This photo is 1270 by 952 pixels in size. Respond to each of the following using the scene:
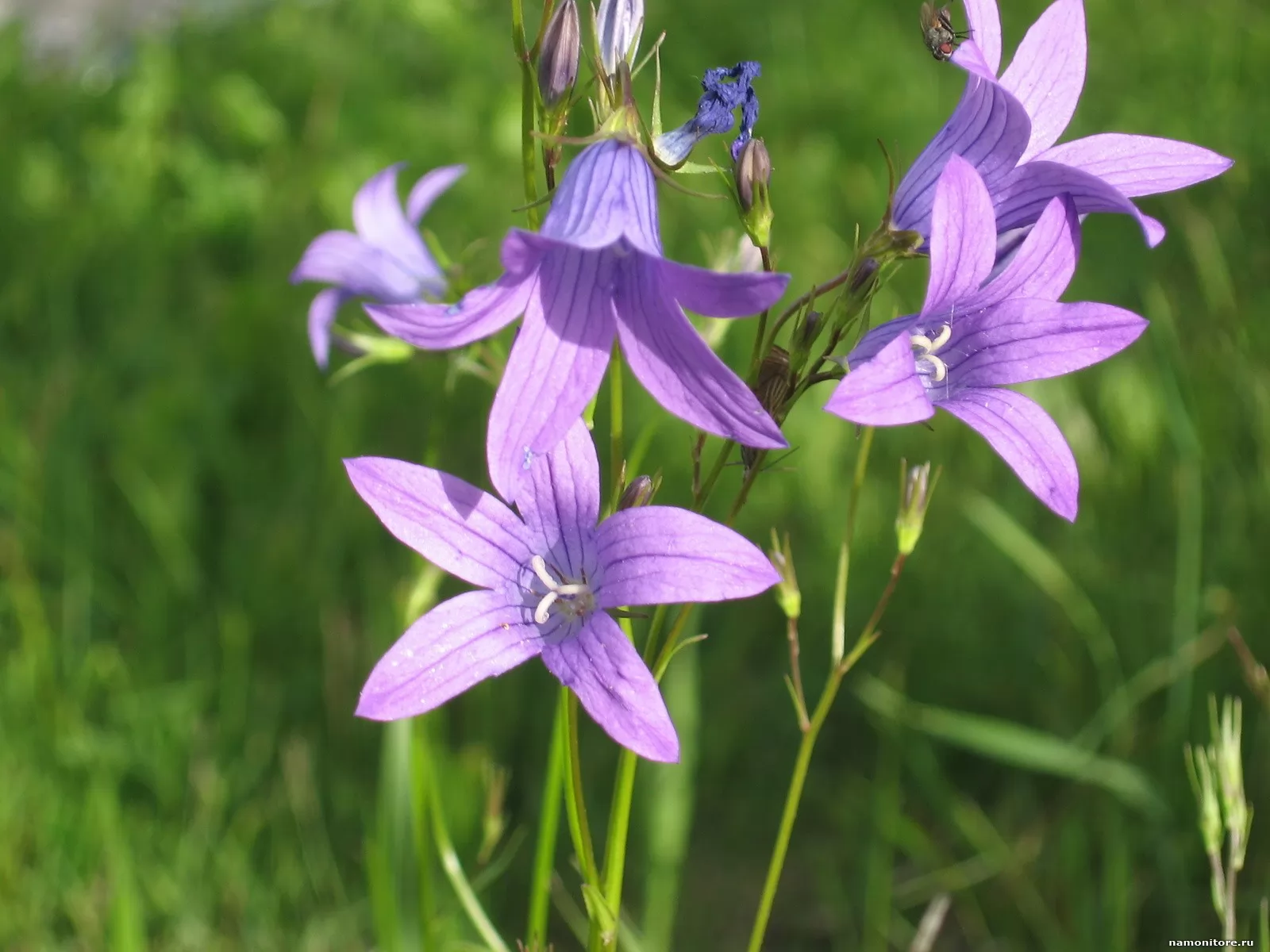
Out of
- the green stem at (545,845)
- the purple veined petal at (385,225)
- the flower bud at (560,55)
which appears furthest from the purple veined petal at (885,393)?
the purple veined petal at (385,225)

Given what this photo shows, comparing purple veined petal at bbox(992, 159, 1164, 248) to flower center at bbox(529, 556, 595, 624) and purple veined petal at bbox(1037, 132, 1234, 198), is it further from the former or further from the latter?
flower center at bbox(529, 556, 595, 624)

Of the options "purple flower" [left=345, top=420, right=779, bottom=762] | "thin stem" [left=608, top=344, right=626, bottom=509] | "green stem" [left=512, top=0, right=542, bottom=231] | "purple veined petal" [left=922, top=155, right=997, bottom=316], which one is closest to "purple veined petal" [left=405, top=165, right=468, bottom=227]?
"green stem" [left=512, top=0, right=542, bottom=231]

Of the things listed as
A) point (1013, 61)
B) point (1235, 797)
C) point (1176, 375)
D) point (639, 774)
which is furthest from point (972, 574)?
point (1013, 61)

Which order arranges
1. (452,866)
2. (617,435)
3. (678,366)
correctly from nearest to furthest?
(678,366), (617,435), (452,866)

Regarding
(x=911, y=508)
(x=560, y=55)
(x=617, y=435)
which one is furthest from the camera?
(x=911, y=508)

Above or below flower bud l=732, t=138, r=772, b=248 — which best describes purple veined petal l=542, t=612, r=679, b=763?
below

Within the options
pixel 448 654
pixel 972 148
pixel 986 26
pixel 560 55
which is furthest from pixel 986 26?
pixel 448 654

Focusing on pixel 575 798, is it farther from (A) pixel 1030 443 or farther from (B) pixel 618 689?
(A) pixel 1030 443

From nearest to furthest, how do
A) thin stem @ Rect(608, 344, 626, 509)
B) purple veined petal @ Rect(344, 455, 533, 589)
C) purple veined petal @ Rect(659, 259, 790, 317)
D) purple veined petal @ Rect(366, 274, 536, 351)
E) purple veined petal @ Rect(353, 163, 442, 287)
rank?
purple veined petal @ Rect(659, 259, 790, 317)
purple veined petal @ Rect(366, 274, 536, 351)
purple veined petal @ Rect(344, 455, 533, 589)
thin stem @ Rect(608, 344, 626, 509)
purple veined petal @ Rect(353, 163, 442, 287)
